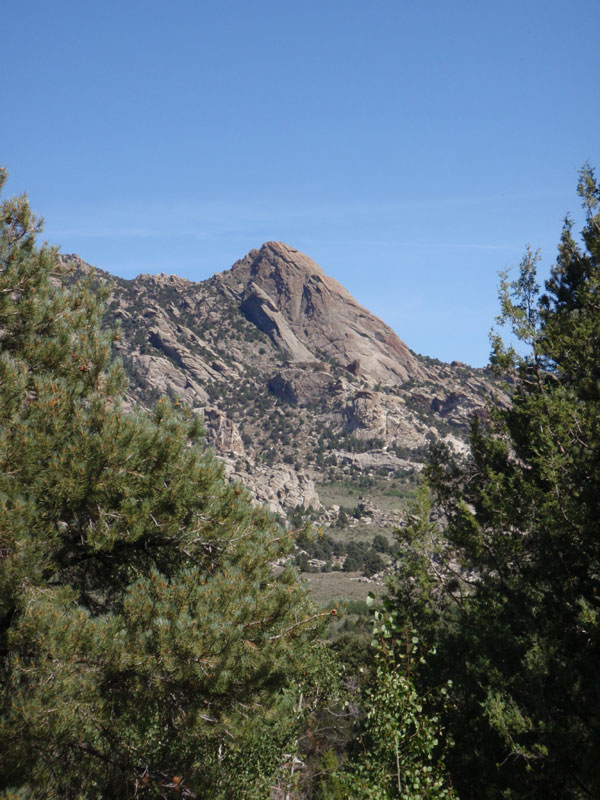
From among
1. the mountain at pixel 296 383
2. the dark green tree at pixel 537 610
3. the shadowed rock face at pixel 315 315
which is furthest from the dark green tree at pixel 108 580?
the shadowed rock face at pixel 315 315

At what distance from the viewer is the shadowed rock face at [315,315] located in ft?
463

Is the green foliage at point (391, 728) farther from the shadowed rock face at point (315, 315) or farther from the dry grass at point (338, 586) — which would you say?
the shadowed rock face at point (315, 315)

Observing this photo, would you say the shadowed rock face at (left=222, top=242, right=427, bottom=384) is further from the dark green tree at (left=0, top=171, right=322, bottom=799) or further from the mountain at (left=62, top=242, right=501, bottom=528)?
the dark green tree at (left=0, top=171, right=322, bottom=799)

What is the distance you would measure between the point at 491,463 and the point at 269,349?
123433 millimetres

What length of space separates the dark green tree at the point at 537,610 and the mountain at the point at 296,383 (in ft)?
207

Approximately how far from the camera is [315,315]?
158 m

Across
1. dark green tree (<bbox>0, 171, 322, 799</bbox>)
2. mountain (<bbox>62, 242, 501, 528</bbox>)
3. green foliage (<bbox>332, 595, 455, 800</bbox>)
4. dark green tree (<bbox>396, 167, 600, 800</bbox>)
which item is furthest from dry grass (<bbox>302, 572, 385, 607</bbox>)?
green foliage (<bbox>332, 595, 455, 800</bbox>)

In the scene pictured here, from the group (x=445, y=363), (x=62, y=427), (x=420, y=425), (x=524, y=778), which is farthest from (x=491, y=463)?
(x=445, y=363)

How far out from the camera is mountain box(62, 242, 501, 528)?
312 ft

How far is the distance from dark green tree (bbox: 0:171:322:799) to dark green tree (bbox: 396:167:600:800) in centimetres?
337

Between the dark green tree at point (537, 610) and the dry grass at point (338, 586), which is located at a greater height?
the dark green tree at point (537, 610)

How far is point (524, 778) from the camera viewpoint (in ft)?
22.5

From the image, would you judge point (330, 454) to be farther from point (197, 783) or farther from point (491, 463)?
point (197, 783)

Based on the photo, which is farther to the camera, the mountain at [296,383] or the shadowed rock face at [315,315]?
the shadowed rock face at [315,315]
